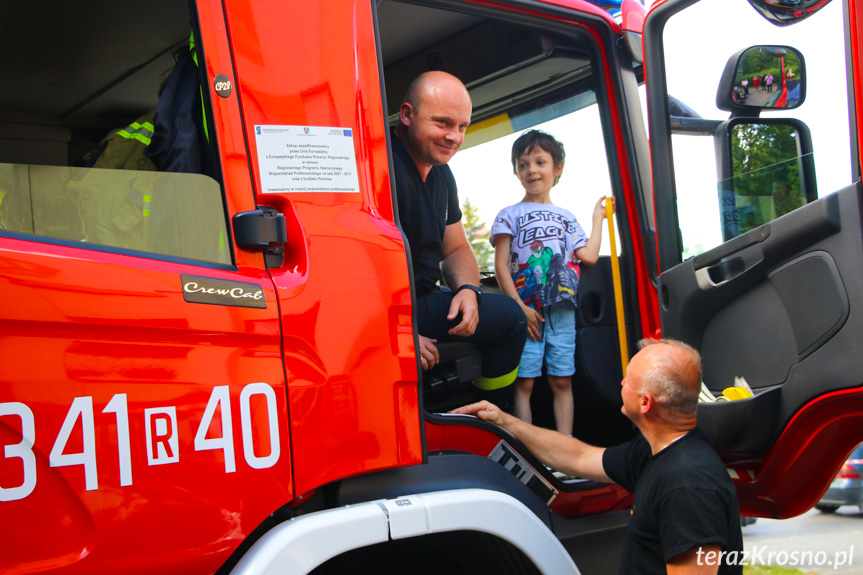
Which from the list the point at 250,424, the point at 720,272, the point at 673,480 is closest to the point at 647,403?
the point at 673,480

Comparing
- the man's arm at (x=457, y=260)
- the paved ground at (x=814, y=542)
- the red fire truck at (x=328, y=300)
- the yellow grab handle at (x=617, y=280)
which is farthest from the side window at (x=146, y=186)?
the paved ground at (x=814, y=542)

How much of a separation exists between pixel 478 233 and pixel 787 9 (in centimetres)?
182

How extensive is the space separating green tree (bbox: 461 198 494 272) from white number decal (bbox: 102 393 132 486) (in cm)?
210

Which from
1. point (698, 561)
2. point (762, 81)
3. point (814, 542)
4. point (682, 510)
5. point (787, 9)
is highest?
point (787, 9)

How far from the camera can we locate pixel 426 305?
8.20ft

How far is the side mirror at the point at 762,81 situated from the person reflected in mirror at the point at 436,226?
78cm

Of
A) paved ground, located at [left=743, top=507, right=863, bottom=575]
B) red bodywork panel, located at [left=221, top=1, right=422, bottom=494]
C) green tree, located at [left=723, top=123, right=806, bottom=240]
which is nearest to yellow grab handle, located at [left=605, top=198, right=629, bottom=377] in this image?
green tree, located at [left=723, top=123, right=806, bottom=240]

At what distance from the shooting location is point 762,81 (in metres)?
2.13

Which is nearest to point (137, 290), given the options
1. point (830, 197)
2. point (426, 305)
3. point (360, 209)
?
point (360, 209)

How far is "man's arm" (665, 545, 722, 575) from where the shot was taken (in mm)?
1796

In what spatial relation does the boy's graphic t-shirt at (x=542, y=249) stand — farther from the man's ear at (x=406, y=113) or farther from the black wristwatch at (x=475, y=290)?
the man's ear at (x=406, y=113)

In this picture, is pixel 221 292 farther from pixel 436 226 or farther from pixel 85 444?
pixel 436 226

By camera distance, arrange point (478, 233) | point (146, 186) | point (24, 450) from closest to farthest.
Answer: point (24, 450) → point (146, 186) → point (478, 233)

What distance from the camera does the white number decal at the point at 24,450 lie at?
4.37 ft
